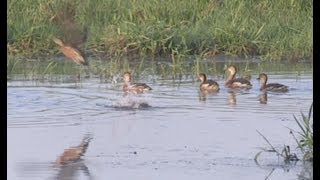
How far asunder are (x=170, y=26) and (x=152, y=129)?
563 cm

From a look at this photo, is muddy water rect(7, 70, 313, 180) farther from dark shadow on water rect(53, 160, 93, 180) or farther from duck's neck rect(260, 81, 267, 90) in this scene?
duck's neck rect(260, 81, 267, 90)

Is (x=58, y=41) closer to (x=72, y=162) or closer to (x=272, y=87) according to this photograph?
(x=272, y=87)

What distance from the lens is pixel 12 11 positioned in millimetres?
14844

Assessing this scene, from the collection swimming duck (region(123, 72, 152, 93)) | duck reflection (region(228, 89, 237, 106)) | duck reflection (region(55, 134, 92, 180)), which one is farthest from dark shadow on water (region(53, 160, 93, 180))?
swimming duck (region(123, 72, 152, 93))

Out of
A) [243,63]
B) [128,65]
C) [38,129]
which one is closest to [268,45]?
[243,63]

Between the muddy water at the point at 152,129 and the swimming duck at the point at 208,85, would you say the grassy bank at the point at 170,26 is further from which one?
the swimming duck at the point at 208,85

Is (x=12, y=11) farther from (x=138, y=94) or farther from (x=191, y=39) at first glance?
(x=138, y=94)

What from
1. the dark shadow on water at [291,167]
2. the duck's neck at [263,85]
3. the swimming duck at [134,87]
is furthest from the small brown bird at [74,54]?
the dark shadow on water at [291,167]

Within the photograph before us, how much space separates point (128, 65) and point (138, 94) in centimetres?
245

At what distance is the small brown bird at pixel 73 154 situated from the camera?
24.5 ft

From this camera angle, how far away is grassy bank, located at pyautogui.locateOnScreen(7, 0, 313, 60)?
13750mm

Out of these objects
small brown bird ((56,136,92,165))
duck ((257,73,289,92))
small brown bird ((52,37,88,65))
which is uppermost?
small brown bird ((52,37,88,65))

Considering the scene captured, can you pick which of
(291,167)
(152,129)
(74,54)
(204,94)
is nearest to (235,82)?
(204,94)

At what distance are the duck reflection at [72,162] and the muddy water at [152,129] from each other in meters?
0.01
